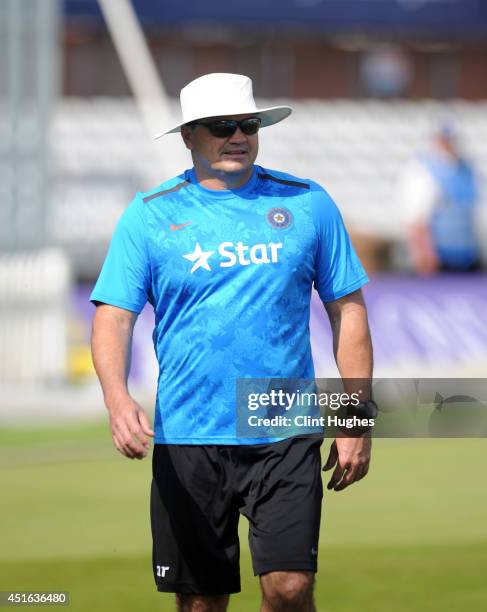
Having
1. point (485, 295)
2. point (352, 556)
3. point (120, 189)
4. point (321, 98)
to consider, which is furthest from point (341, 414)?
point (321, 98)

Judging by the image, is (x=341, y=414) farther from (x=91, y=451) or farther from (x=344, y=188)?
(x=344, y=188)

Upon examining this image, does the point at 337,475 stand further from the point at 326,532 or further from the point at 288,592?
the point at 326,532

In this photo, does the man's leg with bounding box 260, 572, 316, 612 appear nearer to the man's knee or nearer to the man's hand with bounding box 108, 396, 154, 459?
the man's knee

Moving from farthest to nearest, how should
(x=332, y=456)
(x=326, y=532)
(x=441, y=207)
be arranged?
1. (x=441, y=207)
2. (x=326, y=532)
3. (x=332, y=456)

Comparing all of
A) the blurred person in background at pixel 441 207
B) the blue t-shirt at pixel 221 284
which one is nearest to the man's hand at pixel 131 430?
the blue t-shirt at pixel 221 284

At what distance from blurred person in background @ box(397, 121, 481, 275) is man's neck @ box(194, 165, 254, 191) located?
1496 centimetres

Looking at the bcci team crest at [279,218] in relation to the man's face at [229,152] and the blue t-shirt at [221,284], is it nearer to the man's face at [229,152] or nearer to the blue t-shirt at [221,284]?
the blue t-shirt at [221,284]

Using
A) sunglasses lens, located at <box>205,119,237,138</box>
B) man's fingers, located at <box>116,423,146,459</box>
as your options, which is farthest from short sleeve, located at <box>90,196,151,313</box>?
man's fingers, located at <box>116,423,146,459</box>

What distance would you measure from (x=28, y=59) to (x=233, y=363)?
40.8 feet

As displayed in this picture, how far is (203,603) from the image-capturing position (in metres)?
5.35

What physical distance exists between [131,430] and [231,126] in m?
1.11

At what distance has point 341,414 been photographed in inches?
207

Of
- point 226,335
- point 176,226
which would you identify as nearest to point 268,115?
point 176,226

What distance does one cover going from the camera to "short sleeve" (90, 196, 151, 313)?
17.4 ft
